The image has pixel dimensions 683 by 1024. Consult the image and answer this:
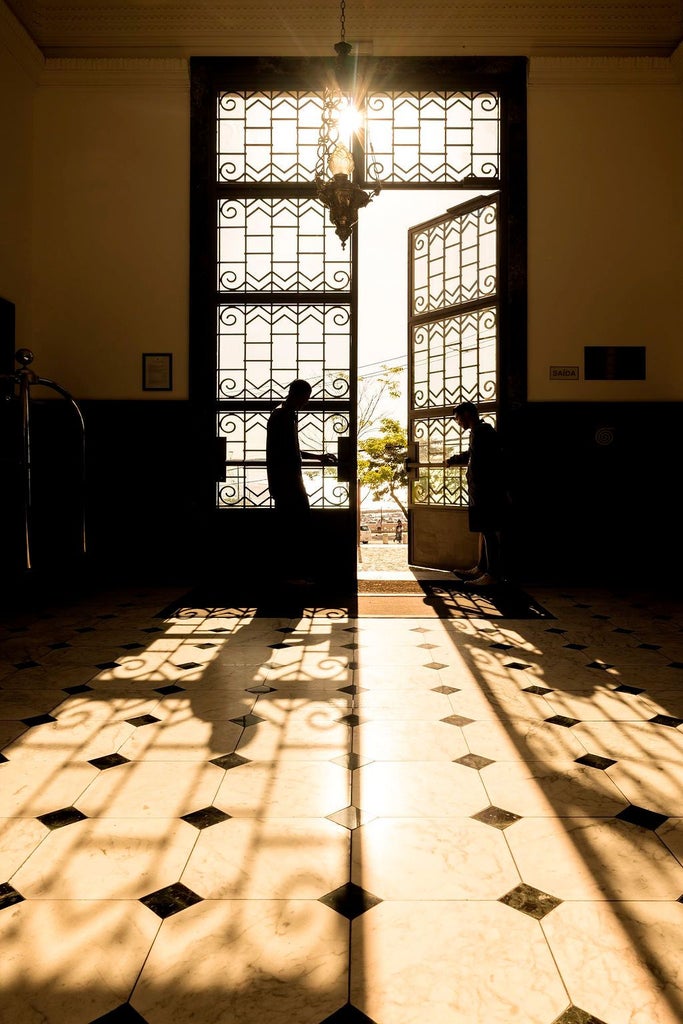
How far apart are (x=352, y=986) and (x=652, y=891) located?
2.68 feet

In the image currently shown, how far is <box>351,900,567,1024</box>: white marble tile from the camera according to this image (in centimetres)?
149

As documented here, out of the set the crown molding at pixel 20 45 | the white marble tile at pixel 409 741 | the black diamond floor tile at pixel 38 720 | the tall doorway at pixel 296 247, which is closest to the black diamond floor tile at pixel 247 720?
the white marble tile at pixel 409 741

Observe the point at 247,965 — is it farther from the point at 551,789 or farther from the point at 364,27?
the point at 364,27

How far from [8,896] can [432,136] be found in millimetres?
7048

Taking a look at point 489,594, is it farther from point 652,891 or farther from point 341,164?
point 652,891

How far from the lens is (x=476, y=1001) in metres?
1.51

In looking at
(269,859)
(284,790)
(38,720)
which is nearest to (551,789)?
(284,790)

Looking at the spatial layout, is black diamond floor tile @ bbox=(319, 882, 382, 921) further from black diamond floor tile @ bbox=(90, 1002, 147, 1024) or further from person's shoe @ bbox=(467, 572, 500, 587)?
person's shoe @ bbox=(467, 572, 500, 587)

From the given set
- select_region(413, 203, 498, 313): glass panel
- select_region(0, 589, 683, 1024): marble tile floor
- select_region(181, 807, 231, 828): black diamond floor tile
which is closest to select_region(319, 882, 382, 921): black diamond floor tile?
select_region(0, 589, 683, 1024): marble tile floor

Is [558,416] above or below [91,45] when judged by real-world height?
below

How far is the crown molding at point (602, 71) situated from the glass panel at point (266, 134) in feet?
6.56

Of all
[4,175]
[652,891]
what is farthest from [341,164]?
[652,891]

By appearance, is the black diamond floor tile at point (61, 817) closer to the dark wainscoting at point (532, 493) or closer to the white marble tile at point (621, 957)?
the white marble tile at point (621, 957)

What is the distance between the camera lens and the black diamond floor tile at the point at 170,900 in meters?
1.82
